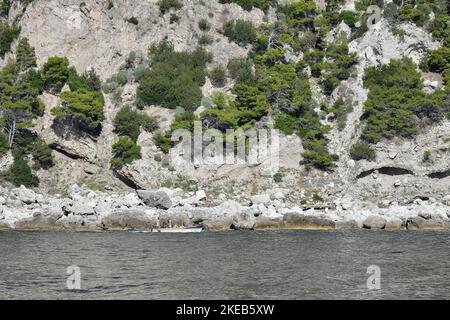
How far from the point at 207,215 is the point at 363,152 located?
19.1 meters

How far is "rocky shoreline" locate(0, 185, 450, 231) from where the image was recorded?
52.2 m

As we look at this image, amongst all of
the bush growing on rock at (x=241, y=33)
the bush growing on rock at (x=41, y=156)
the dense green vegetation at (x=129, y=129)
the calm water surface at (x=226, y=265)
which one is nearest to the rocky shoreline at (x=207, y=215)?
the calm water surface at (x=226, y=265)

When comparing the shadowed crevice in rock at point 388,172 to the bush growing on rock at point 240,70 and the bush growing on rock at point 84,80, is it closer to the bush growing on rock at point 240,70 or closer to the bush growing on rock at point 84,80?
the bush growing on rock at point 240,70

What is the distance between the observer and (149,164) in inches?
2547

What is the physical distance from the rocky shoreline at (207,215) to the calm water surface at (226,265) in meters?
4.66

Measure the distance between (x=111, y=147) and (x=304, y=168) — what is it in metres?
18.9

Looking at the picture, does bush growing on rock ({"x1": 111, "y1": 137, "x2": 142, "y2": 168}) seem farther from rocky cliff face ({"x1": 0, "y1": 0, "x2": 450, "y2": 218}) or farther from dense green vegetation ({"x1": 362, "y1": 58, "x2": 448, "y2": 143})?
dense green vegetation ({"x1": 362, "y1": 58, "x2": 448, "y2": 143})

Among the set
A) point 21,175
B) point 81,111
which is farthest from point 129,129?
point 21,175

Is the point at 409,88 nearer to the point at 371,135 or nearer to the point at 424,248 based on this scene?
the point at 371,135

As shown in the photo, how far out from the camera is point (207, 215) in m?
52.7

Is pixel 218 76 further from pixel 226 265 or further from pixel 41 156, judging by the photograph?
pixel 226 265

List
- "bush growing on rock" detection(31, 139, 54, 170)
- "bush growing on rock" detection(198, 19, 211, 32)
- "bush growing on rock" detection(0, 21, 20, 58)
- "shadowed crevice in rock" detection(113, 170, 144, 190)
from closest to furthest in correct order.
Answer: "shadowed crevice in rock" detection(113, 170, 144, 190), "bush growing on rock" detection(31, 139, 54, 170), "bush growing on rock" detection(0, 21, 20, 58), "bush growing on rock" detection(198, 19, 211, 32)

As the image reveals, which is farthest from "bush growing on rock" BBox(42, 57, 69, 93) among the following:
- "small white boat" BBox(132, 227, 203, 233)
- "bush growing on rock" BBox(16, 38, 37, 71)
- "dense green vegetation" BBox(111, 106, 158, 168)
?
"small white boat" BBox(132, 227, 203, 233)

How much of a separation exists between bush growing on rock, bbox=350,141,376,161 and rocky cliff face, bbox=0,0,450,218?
604 mm
